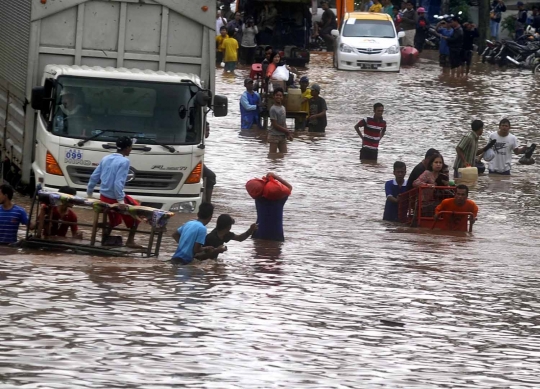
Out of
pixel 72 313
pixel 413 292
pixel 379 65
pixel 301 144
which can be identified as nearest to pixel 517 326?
pixel 413 292

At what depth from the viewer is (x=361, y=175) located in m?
23.5

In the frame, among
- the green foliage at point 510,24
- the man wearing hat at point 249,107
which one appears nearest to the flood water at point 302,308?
the man wearing hat at point 249,107

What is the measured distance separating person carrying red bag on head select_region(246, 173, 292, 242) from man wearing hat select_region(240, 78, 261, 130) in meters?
12.3

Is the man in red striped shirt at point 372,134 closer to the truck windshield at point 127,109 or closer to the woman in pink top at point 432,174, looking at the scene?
the woman in pink top at point 432,174

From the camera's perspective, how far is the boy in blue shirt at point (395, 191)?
61.9 ft

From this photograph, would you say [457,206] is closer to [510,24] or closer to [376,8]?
[376,8]

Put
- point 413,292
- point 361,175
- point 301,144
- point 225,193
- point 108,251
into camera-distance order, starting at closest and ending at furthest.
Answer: point 413,292 → point 108,251 → point 225,193 → point 361,175 → point 301,144

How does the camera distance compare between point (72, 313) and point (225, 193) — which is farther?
point (225, 193)

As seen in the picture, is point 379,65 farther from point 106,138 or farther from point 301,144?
point 106,138

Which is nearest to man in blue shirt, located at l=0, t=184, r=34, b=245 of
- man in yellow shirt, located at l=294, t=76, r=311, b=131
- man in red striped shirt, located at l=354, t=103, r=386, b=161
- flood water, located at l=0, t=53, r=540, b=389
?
flood water, located at l=0, t=53, r=540, b=389

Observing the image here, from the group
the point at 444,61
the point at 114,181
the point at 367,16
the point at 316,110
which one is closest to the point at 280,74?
the point at 316,110

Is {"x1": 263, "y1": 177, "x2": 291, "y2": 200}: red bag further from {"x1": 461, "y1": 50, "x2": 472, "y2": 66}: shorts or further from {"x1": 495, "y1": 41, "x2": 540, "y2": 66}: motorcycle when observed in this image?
{"x1": 495, "y1": 41, "x2": 540, "y2": 66}: motorcycle

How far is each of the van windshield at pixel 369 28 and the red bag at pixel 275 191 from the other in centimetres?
2454

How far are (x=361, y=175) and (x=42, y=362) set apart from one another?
14638mm
